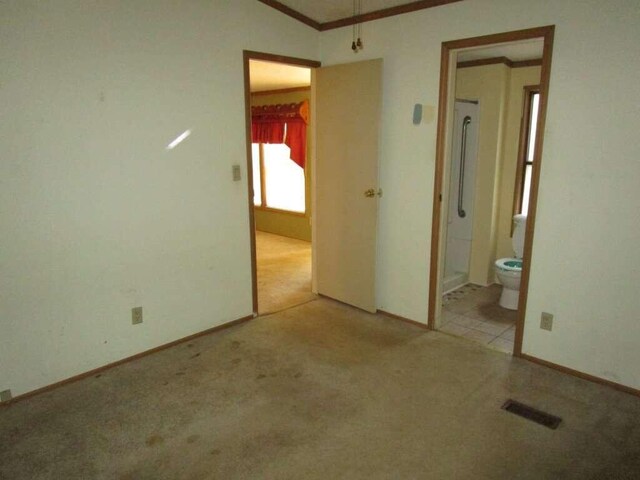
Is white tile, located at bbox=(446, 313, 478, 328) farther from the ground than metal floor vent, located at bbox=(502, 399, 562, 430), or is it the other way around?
white tile, located at bbox=(446, 313, 478, 328)

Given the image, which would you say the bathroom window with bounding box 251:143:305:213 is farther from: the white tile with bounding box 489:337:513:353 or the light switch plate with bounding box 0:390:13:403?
the light switch plate with bounding box 0:390:13:403

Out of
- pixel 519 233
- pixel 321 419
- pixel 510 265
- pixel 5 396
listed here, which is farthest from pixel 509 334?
pixel 5 396

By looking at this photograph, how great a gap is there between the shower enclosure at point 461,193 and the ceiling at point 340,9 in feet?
4.06

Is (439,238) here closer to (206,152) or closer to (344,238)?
(344,238)

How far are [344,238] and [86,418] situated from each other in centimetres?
221

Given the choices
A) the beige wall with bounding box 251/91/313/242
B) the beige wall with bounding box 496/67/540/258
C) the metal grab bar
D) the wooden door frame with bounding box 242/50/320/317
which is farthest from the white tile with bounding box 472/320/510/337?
the beige wall with bounding box 251/91/313/242

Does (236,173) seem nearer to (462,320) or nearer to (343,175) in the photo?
(343,175)

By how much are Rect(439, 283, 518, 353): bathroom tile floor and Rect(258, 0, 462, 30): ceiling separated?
2.32m

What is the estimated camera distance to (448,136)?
10.00 feet

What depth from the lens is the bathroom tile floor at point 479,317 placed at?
10.4 feet

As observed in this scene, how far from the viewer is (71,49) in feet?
7.72

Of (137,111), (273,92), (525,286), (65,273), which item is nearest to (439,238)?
(525,286)

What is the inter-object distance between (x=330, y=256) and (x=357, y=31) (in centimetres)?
184

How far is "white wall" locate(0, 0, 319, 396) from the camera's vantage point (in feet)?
7.49
